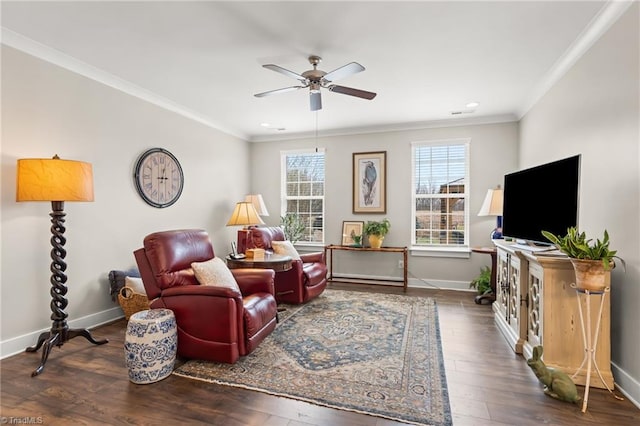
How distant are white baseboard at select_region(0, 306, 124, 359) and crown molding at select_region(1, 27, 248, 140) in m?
2.42

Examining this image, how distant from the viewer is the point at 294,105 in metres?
4.25

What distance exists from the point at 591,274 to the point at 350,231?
367cm

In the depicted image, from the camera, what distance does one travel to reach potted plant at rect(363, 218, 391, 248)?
5.07 m

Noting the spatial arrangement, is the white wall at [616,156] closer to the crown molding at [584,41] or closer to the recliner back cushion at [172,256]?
the crown molding at [584,41]

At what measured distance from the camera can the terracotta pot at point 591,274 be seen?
6.35ft

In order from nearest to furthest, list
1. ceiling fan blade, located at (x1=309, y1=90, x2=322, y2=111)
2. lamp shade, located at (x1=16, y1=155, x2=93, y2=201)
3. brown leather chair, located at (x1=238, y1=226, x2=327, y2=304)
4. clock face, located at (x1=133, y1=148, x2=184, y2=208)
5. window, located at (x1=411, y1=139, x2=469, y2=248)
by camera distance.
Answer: lamp shade, located at (x1=16, y1=155, x2=93, y2=201) < ceiling fan blade, located at (x1=309, y1=90, x2=322, y2=111) < clock face, located at (x1=133, y1=148, x2=184, y2=208) < brown leather chair, located at (x1=238, y1=226, x2=327, y2=304) < window, located at (x1=411, y1=139, x2=469, y2=248)

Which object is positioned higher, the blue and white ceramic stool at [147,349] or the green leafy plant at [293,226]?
the green leafy plant at [293,226]

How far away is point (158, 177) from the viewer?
13.3 ft

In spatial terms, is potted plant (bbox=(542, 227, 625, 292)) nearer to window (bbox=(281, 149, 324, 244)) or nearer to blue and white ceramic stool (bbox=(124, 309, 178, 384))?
blue and white ceramic stool (bbox=(124, 309, 178, 384))

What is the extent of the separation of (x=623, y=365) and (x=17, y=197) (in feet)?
14.8

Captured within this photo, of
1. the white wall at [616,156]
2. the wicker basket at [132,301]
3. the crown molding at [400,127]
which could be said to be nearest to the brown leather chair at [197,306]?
the wicker basket at [132,301]

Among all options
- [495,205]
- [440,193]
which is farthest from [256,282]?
[440,193]

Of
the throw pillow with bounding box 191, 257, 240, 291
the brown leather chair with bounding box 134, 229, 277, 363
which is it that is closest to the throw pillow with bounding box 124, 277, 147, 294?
the brown leather chair with bounding box 134, 229, 277, 363

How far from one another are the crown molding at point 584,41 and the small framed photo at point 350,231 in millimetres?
2972
